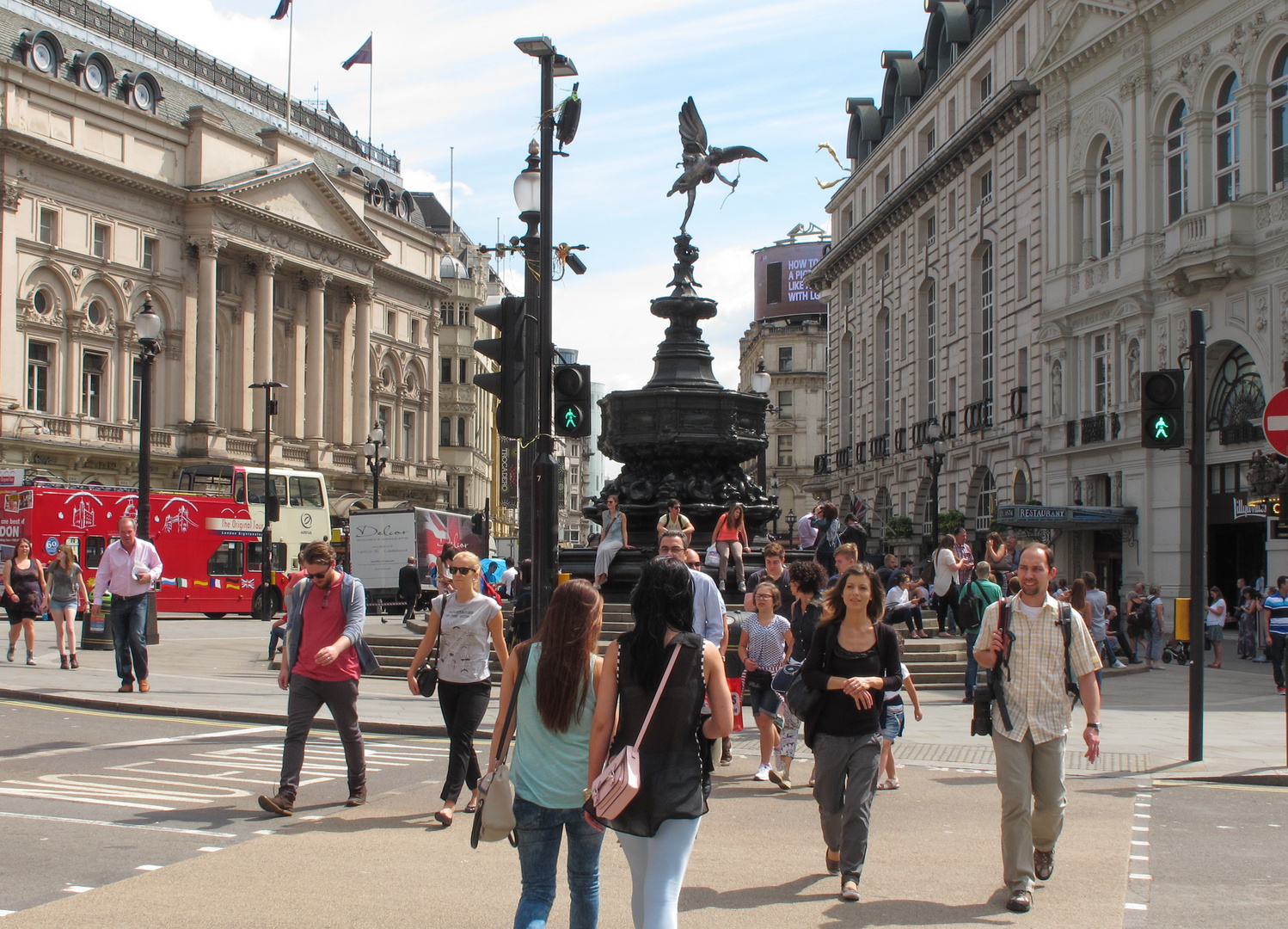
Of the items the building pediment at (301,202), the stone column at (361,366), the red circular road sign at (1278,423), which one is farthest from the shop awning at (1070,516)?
the stone column at (361,366)

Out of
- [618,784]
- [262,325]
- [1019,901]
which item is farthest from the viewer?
[262,325]

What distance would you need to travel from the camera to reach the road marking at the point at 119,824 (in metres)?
8.04

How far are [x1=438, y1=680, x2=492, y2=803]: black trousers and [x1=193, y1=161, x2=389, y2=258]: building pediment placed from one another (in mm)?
53565

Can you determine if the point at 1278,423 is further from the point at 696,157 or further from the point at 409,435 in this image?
the point at 409,435

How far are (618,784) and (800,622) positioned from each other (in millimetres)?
5611

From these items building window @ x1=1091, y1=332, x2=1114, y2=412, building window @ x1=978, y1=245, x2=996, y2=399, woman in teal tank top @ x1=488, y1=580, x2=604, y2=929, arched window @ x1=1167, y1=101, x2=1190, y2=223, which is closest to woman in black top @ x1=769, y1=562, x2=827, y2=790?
woman in teal tank top @ x1=488, y1=580, x2=604, y2=929

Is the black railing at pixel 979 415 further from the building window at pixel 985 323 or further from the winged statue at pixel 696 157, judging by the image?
the winged statue at pixel 696 157

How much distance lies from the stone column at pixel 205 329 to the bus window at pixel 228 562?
2175cm

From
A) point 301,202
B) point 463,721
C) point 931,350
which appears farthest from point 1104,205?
point 301,202

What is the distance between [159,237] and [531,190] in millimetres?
47024

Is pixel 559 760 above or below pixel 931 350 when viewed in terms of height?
below

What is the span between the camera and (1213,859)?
25.4 ft

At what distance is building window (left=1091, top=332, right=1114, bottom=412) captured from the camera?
3562cm

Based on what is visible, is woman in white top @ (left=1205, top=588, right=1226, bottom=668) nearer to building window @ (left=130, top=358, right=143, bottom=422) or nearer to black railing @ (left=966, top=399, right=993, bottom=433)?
black railing @ (left=966, top=399, right=993, bottom=433)
